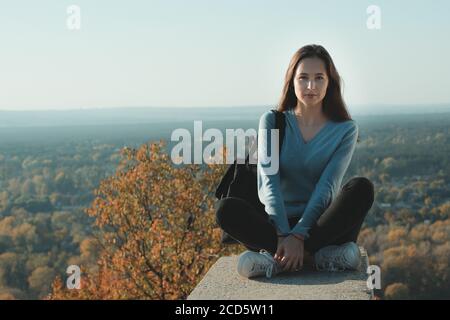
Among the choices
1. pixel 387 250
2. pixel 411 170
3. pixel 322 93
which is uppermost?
pixel 322 93

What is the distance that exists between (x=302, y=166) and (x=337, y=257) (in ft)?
2.47

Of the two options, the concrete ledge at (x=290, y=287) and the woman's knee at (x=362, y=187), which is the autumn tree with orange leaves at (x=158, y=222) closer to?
the concrete ledge at (x=290, y=287)

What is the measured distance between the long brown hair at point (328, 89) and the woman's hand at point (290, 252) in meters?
1.11

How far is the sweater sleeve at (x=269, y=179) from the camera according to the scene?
190 inches

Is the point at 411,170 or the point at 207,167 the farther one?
the point at 411,170

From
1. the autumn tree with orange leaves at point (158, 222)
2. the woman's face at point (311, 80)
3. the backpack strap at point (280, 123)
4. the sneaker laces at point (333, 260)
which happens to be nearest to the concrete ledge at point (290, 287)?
the sneaker laces at point (333, 260)

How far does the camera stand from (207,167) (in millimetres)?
16906

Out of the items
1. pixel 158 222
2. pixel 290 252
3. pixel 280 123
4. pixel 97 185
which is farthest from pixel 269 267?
pixel 97 185

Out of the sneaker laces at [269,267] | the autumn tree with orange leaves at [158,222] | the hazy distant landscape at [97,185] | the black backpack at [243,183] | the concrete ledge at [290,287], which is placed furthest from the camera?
the hazy distant landscape at [97,185]

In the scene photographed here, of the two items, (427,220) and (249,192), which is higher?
(249,192)
